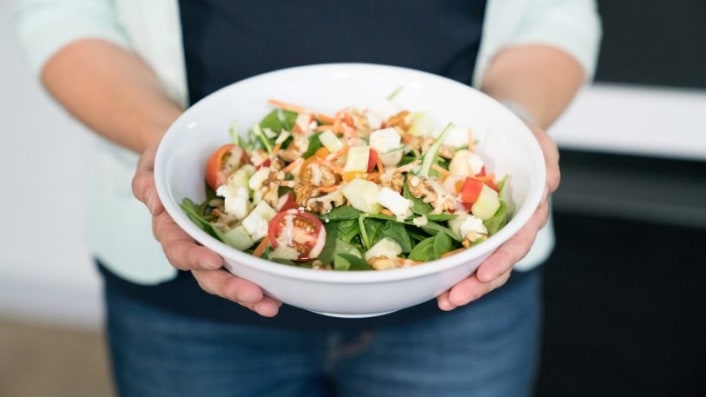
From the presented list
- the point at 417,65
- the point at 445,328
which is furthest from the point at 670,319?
the point at 417,65

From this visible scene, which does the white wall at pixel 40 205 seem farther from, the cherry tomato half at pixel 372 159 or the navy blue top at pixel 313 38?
the cherry tomato half at pixel 372 159

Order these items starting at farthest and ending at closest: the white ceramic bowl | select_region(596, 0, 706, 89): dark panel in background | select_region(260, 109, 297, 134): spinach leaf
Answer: select_region(596, 0, 706, 89): dark panel in background < select_region(260, 109, 297, 134): spinach leaf < the white ceramic bowl

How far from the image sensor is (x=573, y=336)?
158 cm

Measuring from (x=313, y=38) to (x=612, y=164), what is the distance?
3.01ft

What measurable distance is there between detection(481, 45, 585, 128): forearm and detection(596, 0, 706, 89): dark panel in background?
0.53 m

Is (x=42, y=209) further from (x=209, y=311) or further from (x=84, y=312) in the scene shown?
(x=209, y=311)

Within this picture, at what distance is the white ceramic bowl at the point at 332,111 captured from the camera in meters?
0.57

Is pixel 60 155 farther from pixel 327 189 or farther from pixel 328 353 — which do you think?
pixel 327 189

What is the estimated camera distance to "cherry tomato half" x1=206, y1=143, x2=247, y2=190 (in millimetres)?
718

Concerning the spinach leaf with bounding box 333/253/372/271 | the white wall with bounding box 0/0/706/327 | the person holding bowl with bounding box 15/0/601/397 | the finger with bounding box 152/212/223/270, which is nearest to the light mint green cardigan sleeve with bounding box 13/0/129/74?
the person holding bowl with bounding box 15/0/601/397

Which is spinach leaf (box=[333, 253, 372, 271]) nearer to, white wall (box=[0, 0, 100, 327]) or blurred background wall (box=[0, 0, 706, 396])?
blurred background wall (box=[0, 0, 706, 396])

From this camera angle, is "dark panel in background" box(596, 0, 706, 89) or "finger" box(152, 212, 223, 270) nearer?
"finger" box(152, 212, 223, 270)

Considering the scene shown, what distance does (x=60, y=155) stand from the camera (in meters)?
1.64

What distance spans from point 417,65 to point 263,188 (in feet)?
0.92
